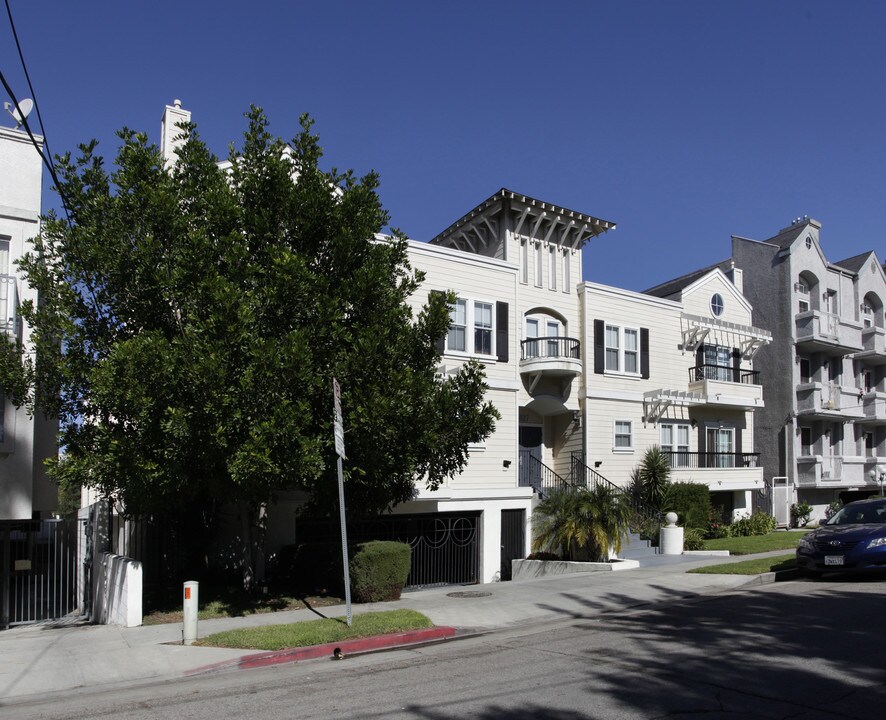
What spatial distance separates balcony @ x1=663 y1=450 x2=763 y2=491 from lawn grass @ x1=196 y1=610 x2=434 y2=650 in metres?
16.1

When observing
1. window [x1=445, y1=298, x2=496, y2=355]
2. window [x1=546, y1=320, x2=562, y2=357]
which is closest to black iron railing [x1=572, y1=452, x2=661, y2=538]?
window [x1=546, y1=320, x2=562, y2=357]

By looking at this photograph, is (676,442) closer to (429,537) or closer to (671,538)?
(671,538)

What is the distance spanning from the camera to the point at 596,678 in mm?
8359

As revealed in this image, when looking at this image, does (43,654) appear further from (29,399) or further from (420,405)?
(420,405)

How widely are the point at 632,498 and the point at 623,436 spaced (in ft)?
6.87

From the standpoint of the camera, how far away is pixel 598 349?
25.2 m

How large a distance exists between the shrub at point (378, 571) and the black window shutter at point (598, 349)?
37.6 feet

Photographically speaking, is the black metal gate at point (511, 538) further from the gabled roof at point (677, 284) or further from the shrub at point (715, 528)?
the gabled roof at point (677, 284)

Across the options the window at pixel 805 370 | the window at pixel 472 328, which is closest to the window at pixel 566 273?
the window at pixel 472 328

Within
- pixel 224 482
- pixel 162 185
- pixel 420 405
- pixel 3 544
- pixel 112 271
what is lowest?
pixel 3 544

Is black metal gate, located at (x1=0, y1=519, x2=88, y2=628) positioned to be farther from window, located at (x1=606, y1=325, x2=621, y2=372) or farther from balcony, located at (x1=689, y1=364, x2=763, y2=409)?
balcony, located at (x1=689, y1=364, x2=763, y2=409)

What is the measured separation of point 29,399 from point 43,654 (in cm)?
415

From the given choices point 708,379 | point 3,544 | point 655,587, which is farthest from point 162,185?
point 708,379

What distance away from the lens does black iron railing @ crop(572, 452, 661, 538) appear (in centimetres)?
2266
